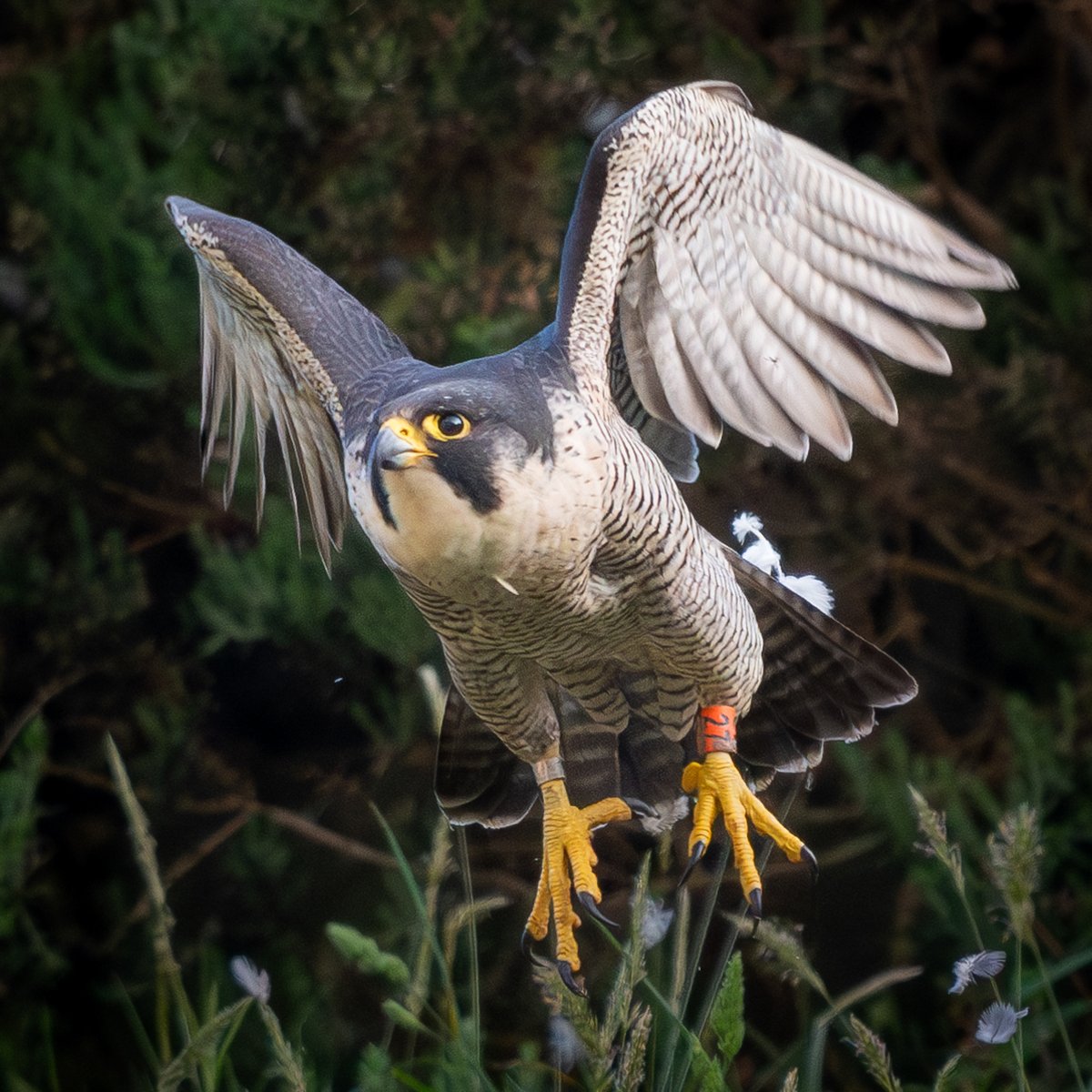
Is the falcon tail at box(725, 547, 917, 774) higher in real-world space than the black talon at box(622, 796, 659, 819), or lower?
higher

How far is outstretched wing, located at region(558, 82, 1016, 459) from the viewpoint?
1.59 meters

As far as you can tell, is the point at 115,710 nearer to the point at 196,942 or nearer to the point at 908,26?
the point at 196,942

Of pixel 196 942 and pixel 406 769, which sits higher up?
pixel 406 769

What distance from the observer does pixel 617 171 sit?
1.60 meters

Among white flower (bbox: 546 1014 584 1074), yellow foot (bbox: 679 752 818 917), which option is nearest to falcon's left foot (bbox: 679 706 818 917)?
yellow foot (bbox: 679 752 818 917)

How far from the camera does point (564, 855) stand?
1.53 metres

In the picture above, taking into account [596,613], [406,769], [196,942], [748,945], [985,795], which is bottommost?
[196,942]

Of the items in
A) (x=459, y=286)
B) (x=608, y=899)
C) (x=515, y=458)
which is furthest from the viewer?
(x=608, y=899)

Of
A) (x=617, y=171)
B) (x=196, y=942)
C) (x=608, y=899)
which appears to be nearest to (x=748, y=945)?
(x=608, y=899)

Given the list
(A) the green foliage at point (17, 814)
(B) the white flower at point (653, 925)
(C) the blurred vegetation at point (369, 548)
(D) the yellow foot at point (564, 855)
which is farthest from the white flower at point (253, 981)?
(A) the green foliage at point (17, 814)

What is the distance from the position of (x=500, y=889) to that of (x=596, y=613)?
2172 millimetres

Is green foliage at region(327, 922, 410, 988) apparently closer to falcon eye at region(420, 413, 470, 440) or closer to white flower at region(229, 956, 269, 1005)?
white flower at region(229, 956, 269, 1005)

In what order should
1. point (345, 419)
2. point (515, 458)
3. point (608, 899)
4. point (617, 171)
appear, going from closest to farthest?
1. point (515, 458)
2. point (345, 419)
3. point (617, 171)
4. point (608, 899)

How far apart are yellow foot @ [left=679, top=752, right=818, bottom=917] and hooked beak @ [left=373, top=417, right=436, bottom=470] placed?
498mm
